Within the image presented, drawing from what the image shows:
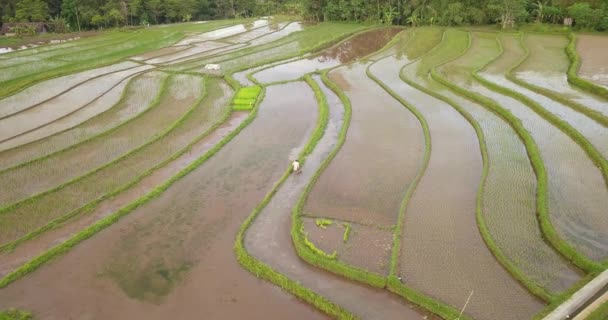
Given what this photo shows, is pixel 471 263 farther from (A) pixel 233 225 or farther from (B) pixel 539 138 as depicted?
(B) pixel 539 138

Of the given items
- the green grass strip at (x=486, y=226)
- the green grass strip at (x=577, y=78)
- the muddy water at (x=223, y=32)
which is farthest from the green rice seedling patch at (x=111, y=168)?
the muddy water at (x=223, y=32)

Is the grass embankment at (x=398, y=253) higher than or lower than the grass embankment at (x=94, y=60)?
lower

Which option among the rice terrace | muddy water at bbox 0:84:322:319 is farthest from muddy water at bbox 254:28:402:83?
Result: muddy water at bbox 0:84:322:319


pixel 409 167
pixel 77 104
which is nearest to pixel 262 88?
pixel 77 104

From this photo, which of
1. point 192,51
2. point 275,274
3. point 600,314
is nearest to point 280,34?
point 192,51

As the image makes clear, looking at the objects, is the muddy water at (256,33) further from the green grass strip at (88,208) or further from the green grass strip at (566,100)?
the green grass strip at (88,208)

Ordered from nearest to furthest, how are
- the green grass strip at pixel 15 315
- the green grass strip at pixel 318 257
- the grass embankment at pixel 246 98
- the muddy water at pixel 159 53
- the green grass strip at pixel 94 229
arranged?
the green grass strip at pixel 15 315 < the green grass strip at pixel 318 257 < the green grass strip at pixel 94 229 < the grass embankment at pixel 246 98 < the muddy water at pixel 159 53

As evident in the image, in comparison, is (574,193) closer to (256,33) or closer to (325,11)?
(256,33)
